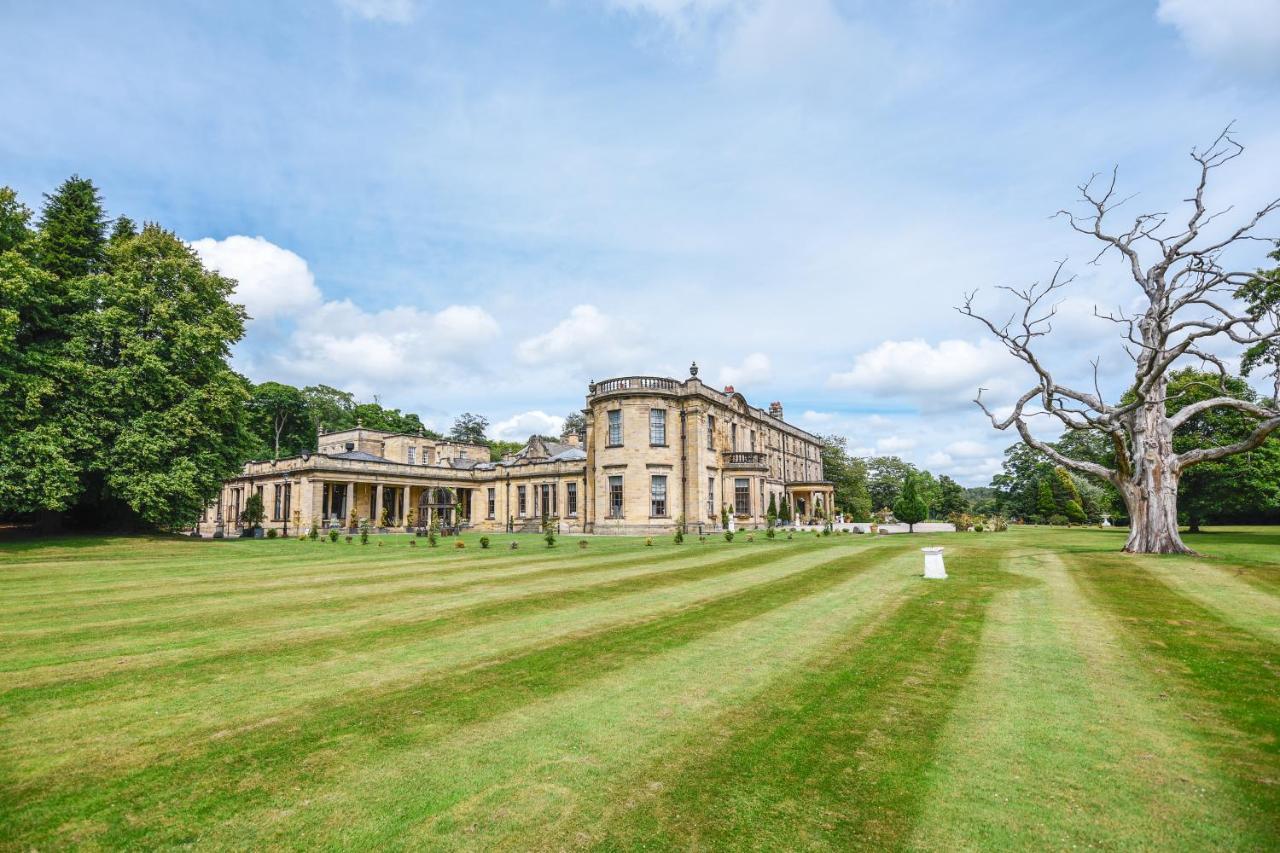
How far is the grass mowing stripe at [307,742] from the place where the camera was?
3.92 m

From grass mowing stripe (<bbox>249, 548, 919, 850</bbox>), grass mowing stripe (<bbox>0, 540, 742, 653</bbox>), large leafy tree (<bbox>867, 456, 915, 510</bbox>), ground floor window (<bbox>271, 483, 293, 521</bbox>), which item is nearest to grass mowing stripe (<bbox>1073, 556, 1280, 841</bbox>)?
grass mowing stripe (<bbox>249, 548, 919, 850</bbox>)

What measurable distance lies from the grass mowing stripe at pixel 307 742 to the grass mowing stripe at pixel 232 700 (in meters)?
0.21

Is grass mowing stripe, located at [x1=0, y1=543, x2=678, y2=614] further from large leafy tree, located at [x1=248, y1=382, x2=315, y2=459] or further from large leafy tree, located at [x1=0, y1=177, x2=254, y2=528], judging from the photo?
large leafy tree, located at [x1=248, y1=382, x2=315, y2=459]

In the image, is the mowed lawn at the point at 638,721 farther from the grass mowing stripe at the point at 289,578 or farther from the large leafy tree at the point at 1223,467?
the large leafy tree at the point at 1223,467

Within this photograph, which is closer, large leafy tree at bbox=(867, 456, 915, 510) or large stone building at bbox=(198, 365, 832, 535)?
large stone building at bbox=(198, 365, 832, 535)

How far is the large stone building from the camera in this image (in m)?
39.7

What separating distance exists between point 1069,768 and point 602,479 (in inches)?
1433

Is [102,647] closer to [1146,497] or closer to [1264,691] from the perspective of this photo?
[1264,691]

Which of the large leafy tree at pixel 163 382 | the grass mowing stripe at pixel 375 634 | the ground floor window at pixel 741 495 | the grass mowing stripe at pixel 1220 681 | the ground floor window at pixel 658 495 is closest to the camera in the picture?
the grass mowing stripe at pixel 1220 681

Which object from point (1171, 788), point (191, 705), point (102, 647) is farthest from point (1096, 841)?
point (102, 647)

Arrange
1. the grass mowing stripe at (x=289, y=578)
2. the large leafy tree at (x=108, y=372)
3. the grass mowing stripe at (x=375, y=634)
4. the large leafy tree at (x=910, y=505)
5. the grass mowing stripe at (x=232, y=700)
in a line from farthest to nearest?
the large leafy tree at (x=910, y=505)
the large leafy tree at (x=108, y=372)
the grass mowing stripe at (x=289, y=578)
the grass mowing stripe at (x=375, y=634)
the grass mowing stripe at (x=232, y=700)

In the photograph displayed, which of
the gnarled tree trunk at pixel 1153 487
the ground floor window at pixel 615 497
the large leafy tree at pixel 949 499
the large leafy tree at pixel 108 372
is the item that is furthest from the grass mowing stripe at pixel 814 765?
the large leafy tree at pixel 949 499

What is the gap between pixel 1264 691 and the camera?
20.6 ft

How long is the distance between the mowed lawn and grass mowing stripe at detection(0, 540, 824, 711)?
0.21 ft
